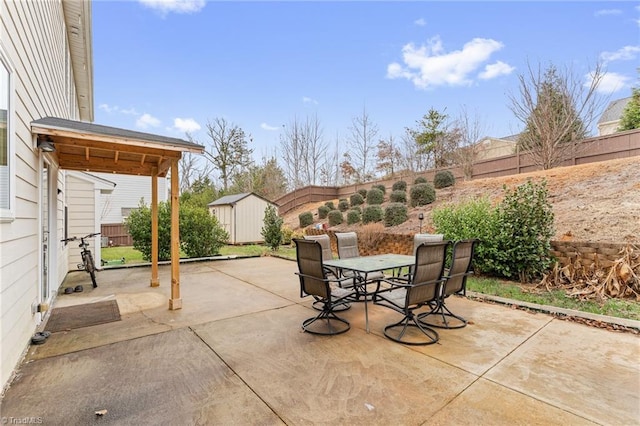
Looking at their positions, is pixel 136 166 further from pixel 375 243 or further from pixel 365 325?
pixel 375 243

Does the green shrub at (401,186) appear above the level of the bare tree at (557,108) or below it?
below

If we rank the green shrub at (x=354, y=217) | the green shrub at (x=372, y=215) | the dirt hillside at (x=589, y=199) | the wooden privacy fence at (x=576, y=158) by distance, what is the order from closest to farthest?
the dirt hillside at (x=589, y=199) < the wooden privacy fence at (x=576, y=158) < the green shrub at (x=372, y=215) < the green shrub at (x=354, y=217)

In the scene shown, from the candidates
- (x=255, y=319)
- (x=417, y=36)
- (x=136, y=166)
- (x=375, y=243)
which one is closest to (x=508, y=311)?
(x=255, y=319)

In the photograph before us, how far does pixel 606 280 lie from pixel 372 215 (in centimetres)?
751

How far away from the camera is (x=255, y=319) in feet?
13.0

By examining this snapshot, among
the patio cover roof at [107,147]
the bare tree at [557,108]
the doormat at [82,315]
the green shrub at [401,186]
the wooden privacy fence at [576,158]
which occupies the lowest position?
the doormat at [82,315]

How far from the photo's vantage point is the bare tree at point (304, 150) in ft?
72.1

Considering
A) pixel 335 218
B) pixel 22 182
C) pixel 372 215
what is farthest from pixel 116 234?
pixel 22 182

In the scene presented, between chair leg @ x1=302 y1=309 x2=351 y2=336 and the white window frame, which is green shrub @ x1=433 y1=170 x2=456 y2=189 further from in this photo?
the white window frame

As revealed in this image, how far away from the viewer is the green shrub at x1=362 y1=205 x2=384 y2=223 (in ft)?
38.2

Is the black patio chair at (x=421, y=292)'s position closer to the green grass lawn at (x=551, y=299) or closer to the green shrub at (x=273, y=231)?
the green grass lawn at (x=551, y=299)

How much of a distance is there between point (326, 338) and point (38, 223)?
12.3 ft

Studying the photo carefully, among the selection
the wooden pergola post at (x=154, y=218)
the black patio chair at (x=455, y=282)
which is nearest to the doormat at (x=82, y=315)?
the wooden pergola post at (x=154, y=218)

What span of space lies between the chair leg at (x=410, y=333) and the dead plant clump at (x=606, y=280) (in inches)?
115
